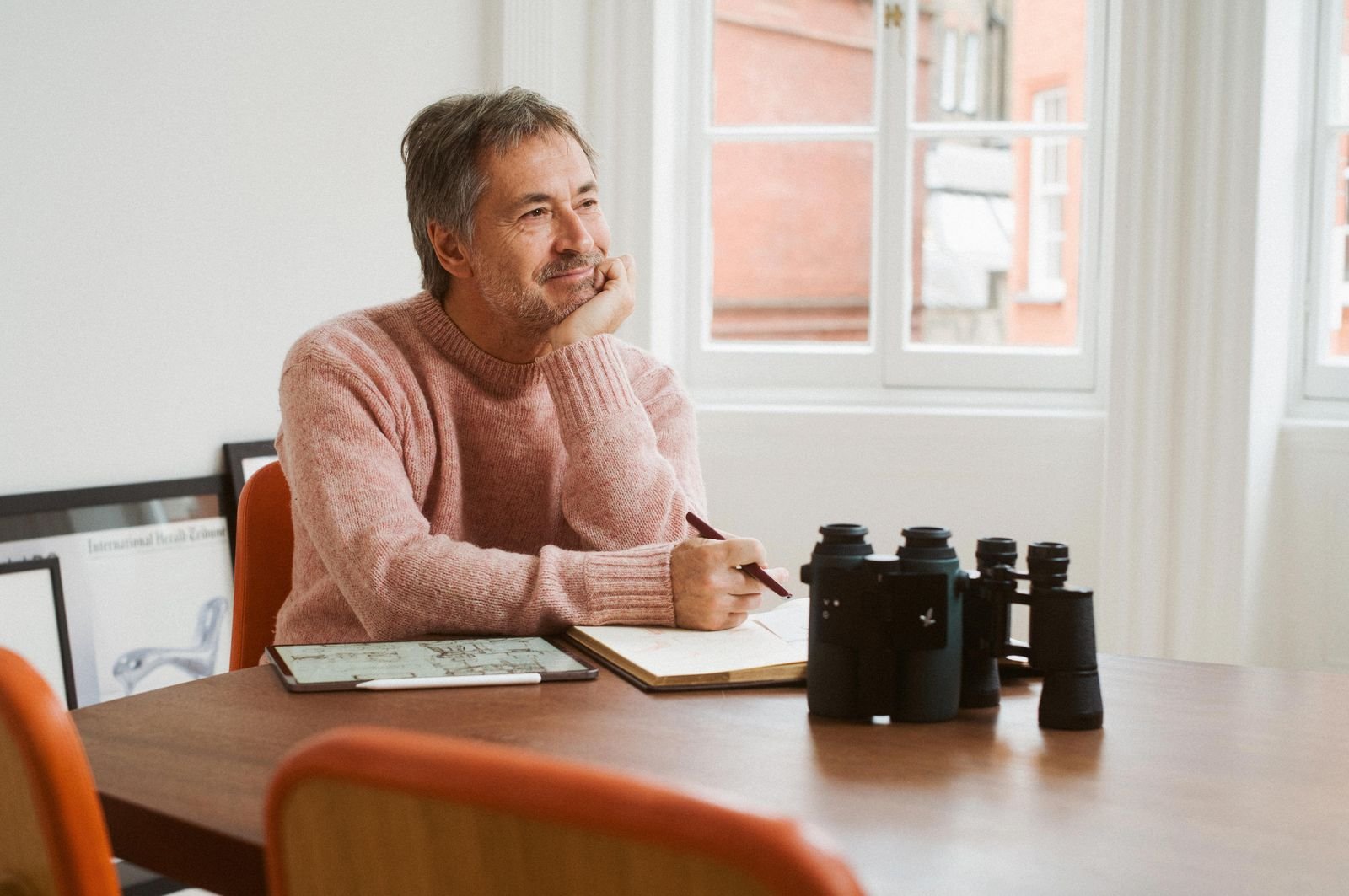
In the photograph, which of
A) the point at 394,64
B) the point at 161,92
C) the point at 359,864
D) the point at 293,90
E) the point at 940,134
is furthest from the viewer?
the point at 940,134

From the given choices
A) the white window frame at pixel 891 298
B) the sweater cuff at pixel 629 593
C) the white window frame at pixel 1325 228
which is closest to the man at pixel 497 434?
the sweater cuff at pixel 629 593

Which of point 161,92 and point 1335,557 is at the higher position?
point 161,92

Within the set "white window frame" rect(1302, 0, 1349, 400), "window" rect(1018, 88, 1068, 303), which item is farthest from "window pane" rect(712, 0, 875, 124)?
"white window frame" rect(1302, 0, 1349, 400)

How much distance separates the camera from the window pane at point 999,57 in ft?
A: 10.0

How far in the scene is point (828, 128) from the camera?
318 cm

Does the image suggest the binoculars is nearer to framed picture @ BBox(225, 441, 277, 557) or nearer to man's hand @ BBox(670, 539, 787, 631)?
man's hand @ BBox(670, 539, 787, 631)

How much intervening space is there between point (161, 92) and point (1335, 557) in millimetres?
2436

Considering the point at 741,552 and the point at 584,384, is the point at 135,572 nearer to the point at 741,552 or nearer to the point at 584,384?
the point at 584,384

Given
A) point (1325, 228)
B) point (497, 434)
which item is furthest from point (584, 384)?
point (1325, 228)

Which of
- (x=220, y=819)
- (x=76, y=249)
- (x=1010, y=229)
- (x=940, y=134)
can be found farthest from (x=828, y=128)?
(x=220, y=819)

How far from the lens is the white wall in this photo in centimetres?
216

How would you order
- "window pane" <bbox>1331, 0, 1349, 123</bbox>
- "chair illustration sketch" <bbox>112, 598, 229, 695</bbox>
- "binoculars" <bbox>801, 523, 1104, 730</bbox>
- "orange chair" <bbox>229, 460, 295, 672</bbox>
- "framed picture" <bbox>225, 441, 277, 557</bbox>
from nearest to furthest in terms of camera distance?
"binoculars" <bbox>801, 523, 1104, 730</bbox> < "orange chair" <bbox>229, 460, 295, 672</bbox> < "chair illustration sketch" <bbox>112, 598, 229, 695</bbox> < "framed picture" <bbox>225, 441, 277, 557</bbox> < "window pane" <bbox>1331, 0, 1349, 123</bbox>

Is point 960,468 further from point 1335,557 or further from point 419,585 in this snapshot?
point 419,585

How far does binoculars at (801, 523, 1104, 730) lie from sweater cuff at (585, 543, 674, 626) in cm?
33
